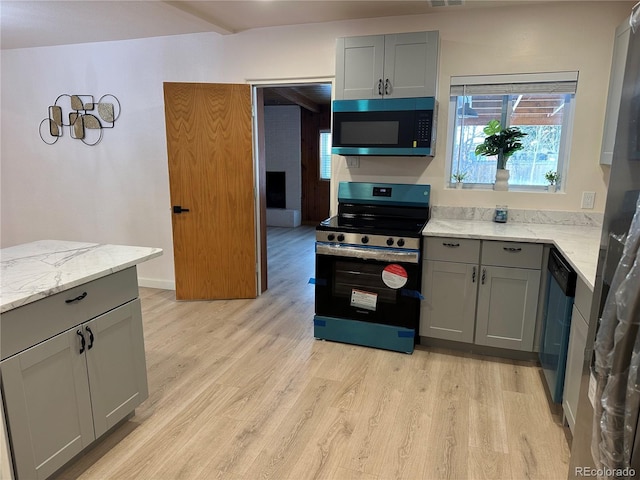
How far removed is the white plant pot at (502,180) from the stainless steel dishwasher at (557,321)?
2.67 ft

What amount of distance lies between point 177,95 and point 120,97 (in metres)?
0.83

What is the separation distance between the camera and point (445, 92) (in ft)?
10.5

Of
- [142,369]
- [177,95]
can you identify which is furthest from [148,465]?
[177,95]

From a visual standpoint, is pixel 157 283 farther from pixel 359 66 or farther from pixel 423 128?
pixel 423 128

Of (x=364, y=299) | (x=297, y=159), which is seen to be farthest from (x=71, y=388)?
(x=297, y=159)

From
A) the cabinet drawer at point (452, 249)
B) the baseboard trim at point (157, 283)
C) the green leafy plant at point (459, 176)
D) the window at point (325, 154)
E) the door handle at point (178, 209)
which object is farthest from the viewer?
the window at point (325, 154)

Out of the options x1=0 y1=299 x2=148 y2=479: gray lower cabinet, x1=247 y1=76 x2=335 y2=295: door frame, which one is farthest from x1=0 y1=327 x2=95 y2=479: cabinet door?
x1=247 y1=76 x2=335 y2=295: door frame

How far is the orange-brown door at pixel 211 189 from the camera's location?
12.2 feet

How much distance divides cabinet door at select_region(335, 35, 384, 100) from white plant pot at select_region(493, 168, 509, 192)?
1.10 metres

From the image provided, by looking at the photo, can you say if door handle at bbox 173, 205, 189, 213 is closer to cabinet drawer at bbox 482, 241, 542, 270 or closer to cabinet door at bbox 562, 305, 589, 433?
cabinet drawer at bbox 482, 241, 542, 270

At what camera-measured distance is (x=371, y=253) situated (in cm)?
Answer: 289

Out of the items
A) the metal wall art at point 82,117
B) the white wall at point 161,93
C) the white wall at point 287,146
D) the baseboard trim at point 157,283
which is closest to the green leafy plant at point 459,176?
the white wall at point 161,93

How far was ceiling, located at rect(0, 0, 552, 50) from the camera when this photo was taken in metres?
3.01

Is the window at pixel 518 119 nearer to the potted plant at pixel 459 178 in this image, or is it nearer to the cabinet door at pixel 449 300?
the potted plant at pixel 459 178
